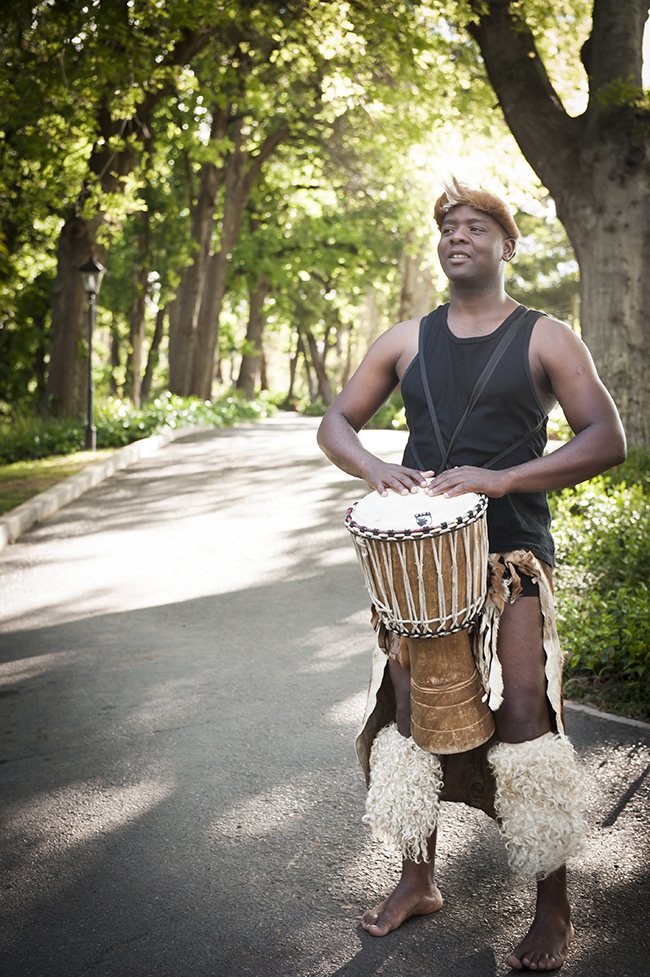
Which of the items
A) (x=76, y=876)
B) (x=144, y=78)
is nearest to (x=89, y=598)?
(x=76, y=876)

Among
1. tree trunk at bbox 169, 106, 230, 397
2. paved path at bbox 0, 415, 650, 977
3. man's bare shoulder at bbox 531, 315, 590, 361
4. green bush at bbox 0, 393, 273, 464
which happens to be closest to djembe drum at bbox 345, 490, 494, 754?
man's bare shoulder at bbox 531, 315, 590, 361

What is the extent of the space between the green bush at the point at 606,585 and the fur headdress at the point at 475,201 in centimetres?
287

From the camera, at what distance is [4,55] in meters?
12.3

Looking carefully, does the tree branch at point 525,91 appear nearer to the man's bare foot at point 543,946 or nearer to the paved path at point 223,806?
the paved path at point 223,806

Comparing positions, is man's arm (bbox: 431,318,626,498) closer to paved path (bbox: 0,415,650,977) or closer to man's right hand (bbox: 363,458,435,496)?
man's right hand (bbox: 363,458,435,496)

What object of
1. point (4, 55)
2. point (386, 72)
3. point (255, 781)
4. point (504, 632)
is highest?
point (386, 72)

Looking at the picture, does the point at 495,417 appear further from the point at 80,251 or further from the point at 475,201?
the point at 80,251

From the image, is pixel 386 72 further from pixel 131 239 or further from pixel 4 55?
pixel 131 239

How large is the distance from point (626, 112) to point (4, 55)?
25.8 feet

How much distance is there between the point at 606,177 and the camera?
35.1 ft

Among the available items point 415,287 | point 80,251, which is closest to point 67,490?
point 80,251

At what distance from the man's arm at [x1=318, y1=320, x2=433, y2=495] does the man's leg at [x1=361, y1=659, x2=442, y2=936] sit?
Result: 27.6 inches

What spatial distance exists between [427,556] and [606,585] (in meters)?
4.08

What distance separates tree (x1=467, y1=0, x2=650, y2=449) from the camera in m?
10.6
